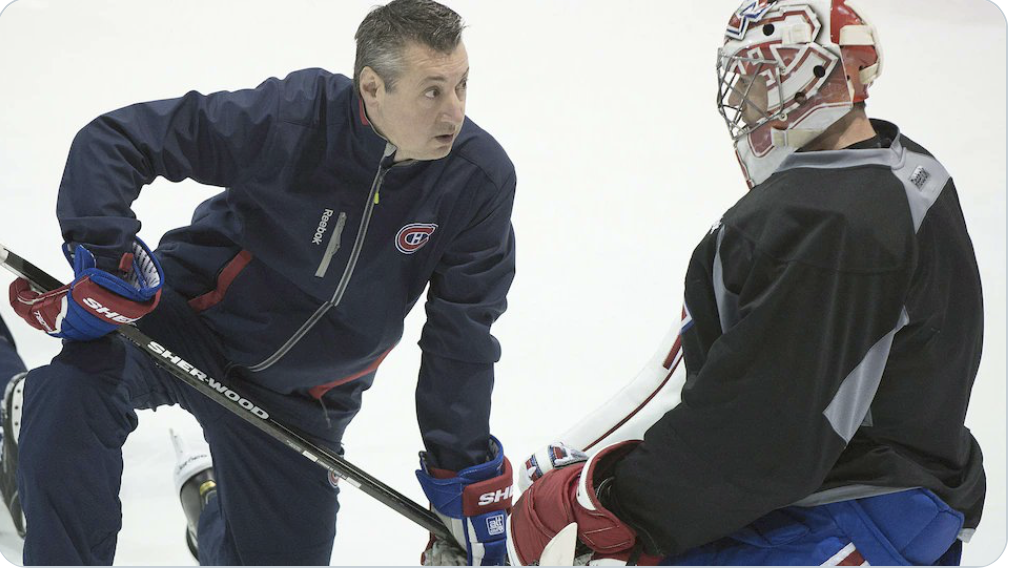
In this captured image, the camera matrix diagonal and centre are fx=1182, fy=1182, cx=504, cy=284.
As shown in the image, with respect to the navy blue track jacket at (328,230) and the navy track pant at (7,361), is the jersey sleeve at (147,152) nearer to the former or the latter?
the navy blue track jacket at (328,230)

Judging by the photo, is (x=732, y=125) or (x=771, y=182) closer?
(x=771, y=182)

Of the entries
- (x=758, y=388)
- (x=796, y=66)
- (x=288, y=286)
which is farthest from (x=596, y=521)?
(x=288, y=286)

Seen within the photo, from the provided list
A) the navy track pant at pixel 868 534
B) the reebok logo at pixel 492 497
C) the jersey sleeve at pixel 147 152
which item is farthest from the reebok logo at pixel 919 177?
the jersey sleeve at pixel 147 152

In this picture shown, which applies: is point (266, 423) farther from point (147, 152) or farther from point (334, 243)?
point (147, 152)

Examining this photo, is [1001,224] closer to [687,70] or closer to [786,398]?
[687,70]

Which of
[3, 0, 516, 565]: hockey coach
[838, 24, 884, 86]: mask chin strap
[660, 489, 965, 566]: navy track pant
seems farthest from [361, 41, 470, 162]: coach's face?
[660, 489, 965, 566]: navy track pant

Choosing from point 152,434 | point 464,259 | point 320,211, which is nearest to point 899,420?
point 464,259

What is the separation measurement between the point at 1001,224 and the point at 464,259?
282 cm

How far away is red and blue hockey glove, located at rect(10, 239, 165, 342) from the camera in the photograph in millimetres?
2244

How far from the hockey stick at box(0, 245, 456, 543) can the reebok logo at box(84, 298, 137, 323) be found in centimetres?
20

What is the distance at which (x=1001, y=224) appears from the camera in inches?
180

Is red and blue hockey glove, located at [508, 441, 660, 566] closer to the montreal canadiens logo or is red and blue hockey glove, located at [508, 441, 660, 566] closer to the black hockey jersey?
the black hockey jersey

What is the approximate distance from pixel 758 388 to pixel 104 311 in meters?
1.24

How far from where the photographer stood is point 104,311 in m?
2.28
